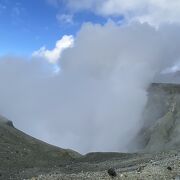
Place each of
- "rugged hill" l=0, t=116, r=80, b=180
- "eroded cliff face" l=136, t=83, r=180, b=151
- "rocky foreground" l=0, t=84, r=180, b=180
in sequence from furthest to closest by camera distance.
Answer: "eroded cliff face" l=136, t=83, r=180, b=151 < "rugged hill" l=0, t=116, r=80, b=180 < "rocky foreground" l=0, t=84, r=180, b=180

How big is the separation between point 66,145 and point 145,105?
2984 cm

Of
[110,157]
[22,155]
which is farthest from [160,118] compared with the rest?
[22,155]

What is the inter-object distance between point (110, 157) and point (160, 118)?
2012 inches

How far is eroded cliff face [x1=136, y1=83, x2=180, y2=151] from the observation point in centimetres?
8775

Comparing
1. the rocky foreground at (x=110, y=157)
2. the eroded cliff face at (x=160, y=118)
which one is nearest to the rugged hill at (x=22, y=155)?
the rocky foreground at (x=110, y=157)

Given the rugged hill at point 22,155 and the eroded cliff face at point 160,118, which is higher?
the eroded cliff face at point 160,118

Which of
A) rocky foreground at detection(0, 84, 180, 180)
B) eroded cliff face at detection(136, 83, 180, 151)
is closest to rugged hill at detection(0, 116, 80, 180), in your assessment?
rocky foreground at detection(0, 84, 180, 180)

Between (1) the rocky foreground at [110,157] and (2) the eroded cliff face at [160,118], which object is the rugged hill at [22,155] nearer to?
(1) the rocky foreground at [110,157]

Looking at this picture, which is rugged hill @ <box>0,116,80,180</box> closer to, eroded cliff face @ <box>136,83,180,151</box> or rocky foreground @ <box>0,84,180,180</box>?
rocky foreground @ <box>0,84,180,180</box>

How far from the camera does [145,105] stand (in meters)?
120

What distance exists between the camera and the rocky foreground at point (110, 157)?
85.5ft

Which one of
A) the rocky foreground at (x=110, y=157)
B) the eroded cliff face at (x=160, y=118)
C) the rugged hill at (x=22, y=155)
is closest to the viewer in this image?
the rocky foreground at (x=110, y=157)

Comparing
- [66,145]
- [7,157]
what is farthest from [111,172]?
[66,145]

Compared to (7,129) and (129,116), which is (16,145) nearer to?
(7,129)
